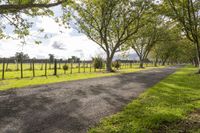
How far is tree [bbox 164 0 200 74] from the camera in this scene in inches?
1282

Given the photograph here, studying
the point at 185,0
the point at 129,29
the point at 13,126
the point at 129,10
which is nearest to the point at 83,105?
the point at 13,126

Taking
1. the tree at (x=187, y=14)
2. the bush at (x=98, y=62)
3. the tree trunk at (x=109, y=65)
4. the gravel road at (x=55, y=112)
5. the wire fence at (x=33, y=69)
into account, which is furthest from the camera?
the bush at (x=98, y=62)

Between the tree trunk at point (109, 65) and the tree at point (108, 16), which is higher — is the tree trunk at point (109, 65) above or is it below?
below

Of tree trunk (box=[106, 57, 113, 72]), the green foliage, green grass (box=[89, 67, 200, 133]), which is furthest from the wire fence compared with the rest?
green grass (box=[89, 67, 200, 133])

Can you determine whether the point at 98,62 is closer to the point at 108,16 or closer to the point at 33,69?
the point at 108,16

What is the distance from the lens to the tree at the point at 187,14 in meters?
32.6

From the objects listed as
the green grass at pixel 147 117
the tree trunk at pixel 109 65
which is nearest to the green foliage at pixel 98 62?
the tree trunk at pixel 109 65

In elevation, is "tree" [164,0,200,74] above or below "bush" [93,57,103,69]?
above

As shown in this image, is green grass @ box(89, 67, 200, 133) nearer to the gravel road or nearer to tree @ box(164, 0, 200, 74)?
the gravel road

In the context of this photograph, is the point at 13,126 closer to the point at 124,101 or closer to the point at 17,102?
the point at 17,102

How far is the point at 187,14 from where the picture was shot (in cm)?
3462

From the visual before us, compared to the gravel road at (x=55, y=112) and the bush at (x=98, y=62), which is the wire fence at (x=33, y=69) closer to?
the bush at (x=98, y=62)

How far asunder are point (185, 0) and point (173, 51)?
7095 centimetres

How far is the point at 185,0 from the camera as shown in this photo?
32.6 m
